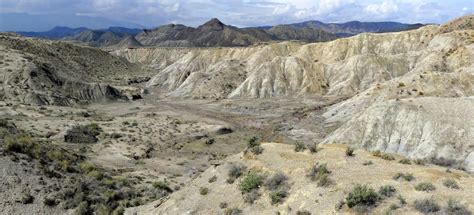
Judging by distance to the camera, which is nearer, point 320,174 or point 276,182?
point 320,174

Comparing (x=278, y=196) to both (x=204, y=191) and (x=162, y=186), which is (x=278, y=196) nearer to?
(x=204, y=191)

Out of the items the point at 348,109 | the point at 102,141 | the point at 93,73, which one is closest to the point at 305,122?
the point at 348,109

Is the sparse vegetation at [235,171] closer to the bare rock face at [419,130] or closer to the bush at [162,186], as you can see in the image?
the bush at [162,186]

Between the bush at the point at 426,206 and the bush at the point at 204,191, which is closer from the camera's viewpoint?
the bush at the point at 426,206

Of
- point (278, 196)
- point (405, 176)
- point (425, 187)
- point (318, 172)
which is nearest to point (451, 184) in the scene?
point (425, 187)

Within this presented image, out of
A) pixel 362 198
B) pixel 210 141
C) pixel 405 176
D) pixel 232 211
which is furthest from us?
pixel 210 141

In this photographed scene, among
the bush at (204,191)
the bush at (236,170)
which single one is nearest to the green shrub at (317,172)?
the bush at (236,170)

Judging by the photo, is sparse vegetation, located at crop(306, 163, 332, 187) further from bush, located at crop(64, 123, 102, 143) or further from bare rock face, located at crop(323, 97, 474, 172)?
bush, located at crop(64, 123, 102, 143)
